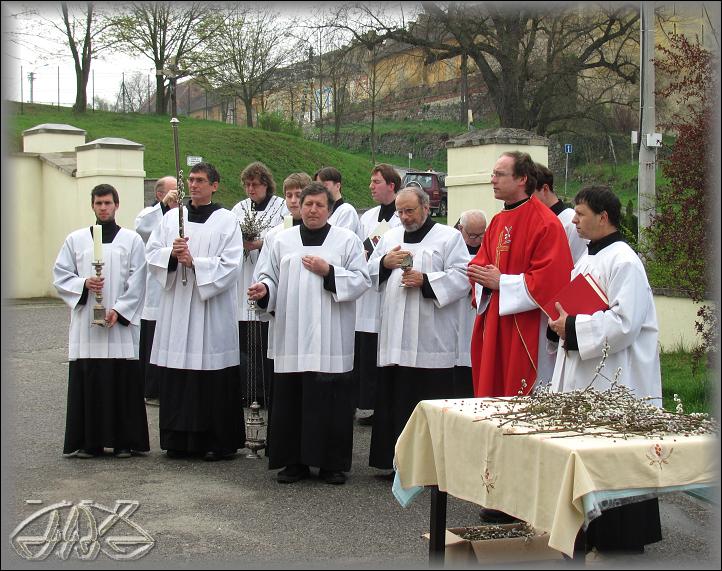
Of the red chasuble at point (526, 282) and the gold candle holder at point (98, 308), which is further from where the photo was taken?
the gold candle holder at point (98, 308)

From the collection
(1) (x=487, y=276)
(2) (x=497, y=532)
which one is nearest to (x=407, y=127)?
(1) (x=487, y=276)

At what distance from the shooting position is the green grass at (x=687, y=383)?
8.98 m

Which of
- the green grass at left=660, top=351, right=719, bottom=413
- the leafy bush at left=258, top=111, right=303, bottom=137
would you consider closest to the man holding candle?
the green grass at left=660, top=351, right=719, bottom=413

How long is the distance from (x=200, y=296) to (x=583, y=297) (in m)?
3.72

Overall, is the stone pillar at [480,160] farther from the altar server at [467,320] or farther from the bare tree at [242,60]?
the bare tree at [242,60]

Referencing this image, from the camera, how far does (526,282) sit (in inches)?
258

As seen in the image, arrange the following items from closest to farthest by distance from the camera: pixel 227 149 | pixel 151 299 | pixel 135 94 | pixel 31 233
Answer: pixel 151 299 → pixel 31 233 → pixel 227 149 → pixel 135 94

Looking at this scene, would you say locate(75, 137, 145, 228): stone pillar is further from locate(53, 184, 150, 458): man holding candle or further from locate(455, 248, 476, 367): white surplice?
locate(455, 248, 476, 367): white surplice

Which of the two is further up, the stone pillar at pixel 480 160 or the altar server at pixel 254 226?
the stone pillar at pixel 480 160

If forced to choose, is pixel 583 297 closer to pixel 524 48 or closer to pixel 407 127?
pixel 524 48

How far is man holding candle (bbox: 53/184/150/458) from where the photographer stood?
809 cm

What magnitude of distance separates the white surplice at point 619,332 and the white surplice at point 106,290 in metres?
3.84

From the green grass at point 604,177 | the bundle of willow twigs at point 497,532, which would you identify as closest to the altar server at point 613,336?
the bundle of willow twigs at point 497,532

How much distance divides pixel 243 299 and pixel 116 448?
7.78 ft
